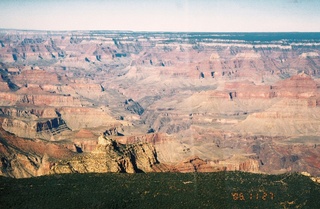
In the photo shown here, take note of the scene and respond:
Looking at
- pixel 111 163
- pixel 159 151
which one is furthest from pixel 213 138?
pixel 111 163

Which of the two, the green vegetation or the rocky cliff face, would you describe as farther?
the rocky cliff face

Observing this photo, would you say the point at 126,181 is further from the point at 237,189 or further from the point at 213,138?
the point at 213,138
